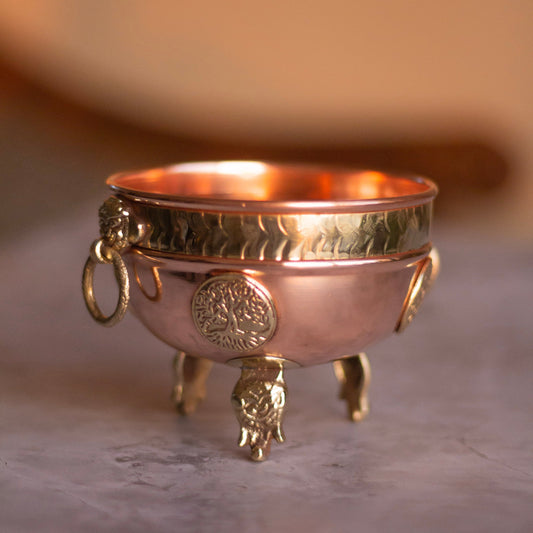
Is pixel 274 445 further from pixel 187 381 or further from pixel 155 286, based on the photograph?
pixel 155 286

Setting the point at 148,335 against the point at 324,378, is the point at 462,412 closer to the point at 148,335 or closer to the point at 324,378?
the point at 324,378

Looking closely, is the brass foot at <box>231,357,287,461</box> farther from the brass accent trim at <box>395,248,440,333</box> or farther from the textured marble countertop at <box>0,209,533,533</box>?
the brass accent trim at <box>395,248,440,333</box>

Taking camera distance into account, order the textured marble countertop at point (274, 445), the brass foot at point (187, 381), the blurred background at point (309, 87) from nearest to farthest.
→ the textured marble countertop at point (274, 445) → the brass foot at point (187, 381) → the blurred background at point (309, 87)

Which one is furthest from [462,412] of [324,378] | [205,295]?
[205,295]

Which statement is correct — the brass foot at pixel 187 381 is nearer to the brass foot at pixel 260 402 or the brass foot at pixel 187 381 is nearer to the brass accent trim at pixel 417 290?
the brass foot at pixel 260 402

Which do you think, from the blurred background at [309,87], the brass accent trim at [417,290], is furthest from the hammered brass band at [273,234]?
the blurred background at [309,87]

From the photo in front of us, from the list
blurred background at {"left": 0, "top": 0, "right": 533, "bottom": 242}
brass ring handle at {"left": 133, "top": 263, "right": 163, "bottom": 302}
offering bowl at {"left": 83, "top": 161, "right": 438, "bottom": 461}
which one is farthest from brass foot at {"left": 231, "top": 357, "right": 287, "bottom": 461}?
blurred background at {"left": 0, "top": 0, "right": 533, "bottom": 242}

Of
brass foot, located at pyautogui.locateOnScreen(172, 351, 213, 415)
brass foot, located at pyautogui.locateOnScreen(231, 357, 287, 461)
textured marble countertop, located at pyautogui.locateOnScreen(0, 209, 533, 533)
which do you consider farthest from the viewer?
brass foot, located at pyautogui.locateOnScreen(172, 351, 213, 415)
